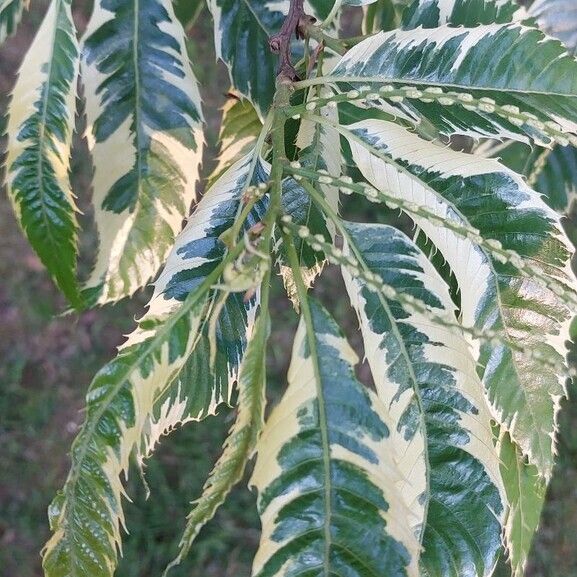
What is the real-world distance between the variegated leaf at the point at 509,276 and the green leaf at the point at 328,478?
0.14 meters

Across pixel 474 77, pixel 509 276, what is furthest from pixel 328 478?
pixel 474 77

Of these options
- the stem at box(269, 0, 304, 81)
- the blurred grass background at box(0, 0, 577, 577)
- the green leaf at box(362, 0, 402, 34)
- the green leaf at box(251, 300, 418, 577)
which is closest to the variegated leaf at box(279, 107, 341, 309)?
the stem at box(269, 0, 304, 81)

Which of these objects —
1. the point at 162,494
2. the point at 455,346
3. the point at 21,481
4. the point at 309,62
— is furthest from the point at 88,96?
the point at 21,481

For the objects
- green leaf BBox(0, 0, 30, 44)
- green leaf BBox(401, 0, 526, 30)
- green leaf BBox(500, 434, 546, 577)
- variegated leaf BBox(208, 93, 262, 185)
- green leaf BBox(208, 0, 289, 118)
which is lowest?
green leaf BBox(500, 434, 546, 577)

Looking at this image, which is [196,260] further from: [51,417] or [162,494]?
[51,417]

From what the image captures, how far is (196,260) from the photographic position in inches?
24.3

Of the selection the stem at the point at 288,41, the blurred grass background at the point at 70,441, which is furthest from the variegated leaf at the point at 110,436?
the blurred grass background at the point at 70,441

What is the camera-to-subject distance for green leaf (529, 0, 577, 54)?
0.93 m

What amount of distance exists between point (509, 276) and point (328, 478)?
0.23 meters

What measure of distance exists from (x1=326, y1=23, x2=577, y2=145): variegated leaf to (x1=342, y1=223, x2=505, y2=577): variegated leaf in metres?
0.11

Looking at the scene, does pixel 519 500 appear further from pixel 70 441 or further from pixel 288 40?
pixel 70 441

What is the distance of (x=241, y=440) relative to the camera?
47 centimetres

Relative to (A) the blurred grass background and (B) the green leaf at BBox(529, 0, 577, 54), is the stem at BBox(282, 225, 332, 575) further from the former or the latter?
(A) the blurred grass background

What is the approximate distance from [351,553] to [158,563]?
1518 millimetres
